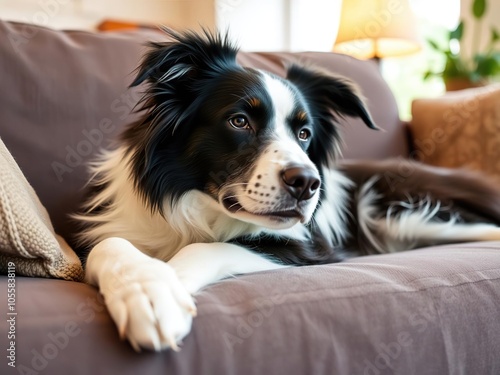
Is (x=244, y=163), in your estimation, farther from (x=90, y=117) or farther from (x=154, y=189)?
(x=90, y=117)

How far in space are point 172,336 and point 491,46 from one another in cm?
368

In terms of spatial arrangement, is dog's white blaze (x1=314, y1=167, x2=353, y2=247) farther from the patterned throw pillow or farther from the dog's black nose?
the patterned throw pillow

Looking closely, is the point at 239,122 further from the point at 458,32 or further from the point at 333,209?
the point at 458,32

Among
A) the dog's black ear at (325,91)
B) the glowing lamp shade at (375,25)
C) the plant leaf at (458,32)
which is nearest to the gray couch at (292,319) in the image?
the dog's black ear at (325,91)

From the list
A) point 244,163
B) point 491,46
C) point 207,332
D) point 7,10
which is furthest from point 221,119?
point 7,10

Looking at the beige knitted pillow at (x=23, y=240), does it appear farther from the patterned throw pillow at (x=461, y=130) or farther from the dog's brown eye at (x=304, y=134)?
the patterned throw pillow at (x=461, y=130)

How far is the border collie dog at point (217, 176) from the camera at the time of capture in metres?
1.31

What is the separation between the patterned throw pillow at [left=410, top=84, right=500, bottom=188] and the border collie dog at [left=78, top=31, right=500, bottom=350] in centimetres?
46

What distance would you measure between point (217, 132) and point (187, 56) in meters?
0.27

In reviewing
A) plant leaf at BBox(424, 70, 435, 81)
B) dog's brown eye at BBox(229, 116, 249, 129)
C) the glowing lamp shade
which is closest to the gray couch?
dog's brown eye at BBox(229, 116, 249, 129)

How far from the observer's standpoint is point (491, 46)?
3.76m

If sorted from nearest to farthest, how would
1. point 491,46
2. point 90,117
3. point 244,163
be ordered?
point 244,163 → point 90,117 → point 491,46

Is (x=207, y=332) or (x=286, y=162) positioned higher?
(x=286, y=162)

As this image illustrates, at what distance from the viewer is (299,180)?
51.4 inches
